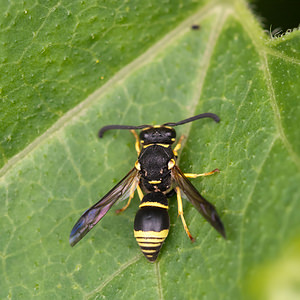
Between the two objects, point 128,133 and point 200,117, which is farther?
point 128,133

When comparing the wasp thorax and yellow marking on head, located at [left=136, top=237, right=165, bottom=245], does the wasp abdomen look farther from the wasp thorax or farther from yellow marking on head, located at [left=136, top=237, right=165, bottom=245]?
the wasp thorax

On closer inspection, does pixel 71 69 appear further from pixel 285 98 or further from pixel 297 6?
pixel 297 6

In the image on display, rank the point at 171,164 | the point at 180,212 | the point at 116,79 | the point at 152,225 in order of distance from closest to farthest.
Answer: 1. the point at 152,225
2. the point at 180,212
3. the point at 171,164
4. the point at 116,79

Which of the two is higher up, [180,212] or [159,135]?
[159,135]

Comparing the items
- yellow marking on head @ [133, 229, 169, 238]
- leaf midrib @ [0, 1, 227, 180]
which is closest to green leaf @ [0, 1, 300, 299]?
leaf midrib @ [0, 1, 227, 180]

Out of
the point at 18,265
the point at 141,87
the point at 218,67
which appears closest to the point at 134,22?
the point at 141,87

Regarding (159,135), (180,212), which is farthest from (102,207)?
(159,135)

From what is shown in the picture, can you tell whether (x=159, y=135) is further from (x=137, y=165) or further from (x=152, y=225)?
(x=152, y=225)

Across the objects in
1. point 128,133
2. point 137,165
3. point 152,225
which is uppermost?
point 128,133
